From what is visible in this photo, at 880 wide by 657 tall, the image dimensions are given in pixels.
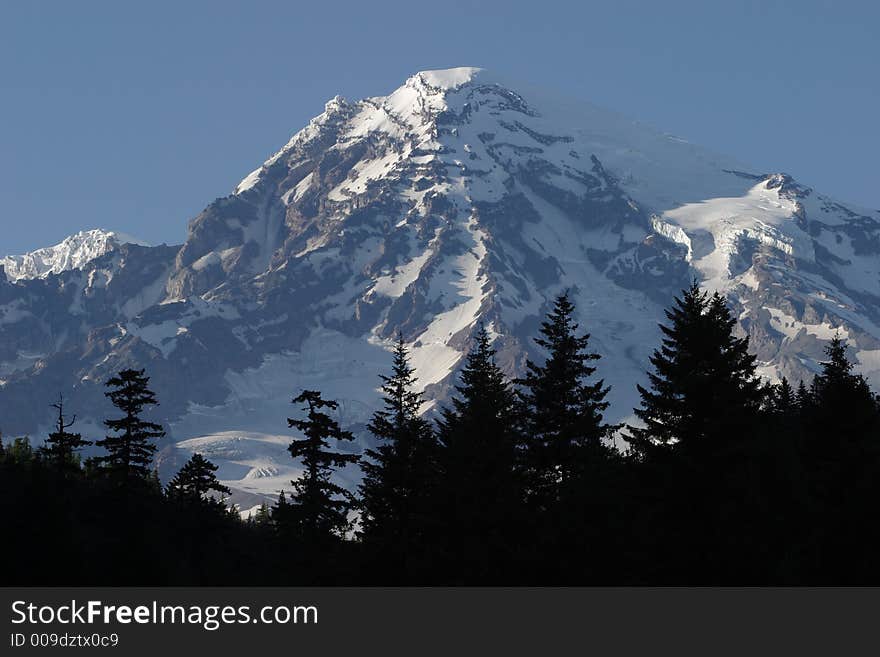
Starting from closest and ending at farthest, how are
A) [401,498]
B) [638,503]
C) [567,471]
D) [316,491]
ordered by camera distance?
1. [638,503]
2. [401,498]
3. [567,471]
4. [316,491]

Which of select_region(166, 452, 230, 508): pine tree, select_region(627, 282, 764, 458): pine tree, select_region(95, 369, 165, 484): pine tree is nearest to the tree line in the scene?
select_region(627, 282, 764, 458): pine tree

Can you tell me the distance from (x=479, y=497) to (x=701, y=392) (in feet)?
27.5

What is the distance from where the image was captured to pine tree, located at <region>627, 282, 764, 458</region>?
4625cm

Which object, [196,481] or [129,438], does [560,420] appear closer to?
[129,438]

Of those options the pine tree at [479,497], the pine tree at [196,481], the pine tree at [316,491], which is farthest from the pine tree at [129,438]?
the pine tree at [479,497]

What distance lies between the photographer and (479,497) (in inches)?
1775

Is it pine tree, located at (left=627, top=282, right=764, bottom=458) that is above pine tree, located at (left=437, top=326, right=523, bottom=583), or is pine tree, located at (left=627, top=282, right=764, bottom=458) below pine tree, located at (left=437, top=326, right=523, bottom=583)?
above

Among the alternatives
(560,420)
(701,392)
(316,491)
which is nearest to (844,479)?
(701,392)

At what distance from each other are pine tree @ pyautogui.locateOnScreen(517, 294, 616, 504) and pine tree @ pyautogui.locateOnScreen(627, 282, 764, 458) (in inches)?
239

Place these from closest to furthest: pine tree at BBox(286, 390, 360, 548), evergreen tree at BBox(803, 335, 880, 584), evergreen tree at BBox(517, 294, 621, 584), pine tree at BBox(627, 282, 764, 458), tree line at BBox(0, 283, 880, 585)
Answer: evergreen tree at BBox(803, 335, 880, 584) → tree line at BBox(0, 283, 880, 585) → evergreen tree at BBox(517, 294, 621, 584) → pine tree at BBox(627, 282, 764, 458) → pine tree at BBox(286, 390, 360, 548)

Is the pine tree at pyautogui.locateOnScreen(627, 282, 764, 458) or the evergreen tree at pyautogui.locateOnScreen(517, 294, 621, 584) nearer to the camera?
the evergreen tree at pyautogui.locateOnScreen(517, 294, 621, 584)

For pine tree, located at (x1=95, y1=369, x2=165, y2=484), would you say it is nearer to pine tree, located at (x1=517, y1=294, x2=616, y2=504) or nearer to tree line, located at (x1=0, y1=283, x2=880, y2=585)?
tree line, located at (x1=0, y1=283, x2=880, y2=585)
